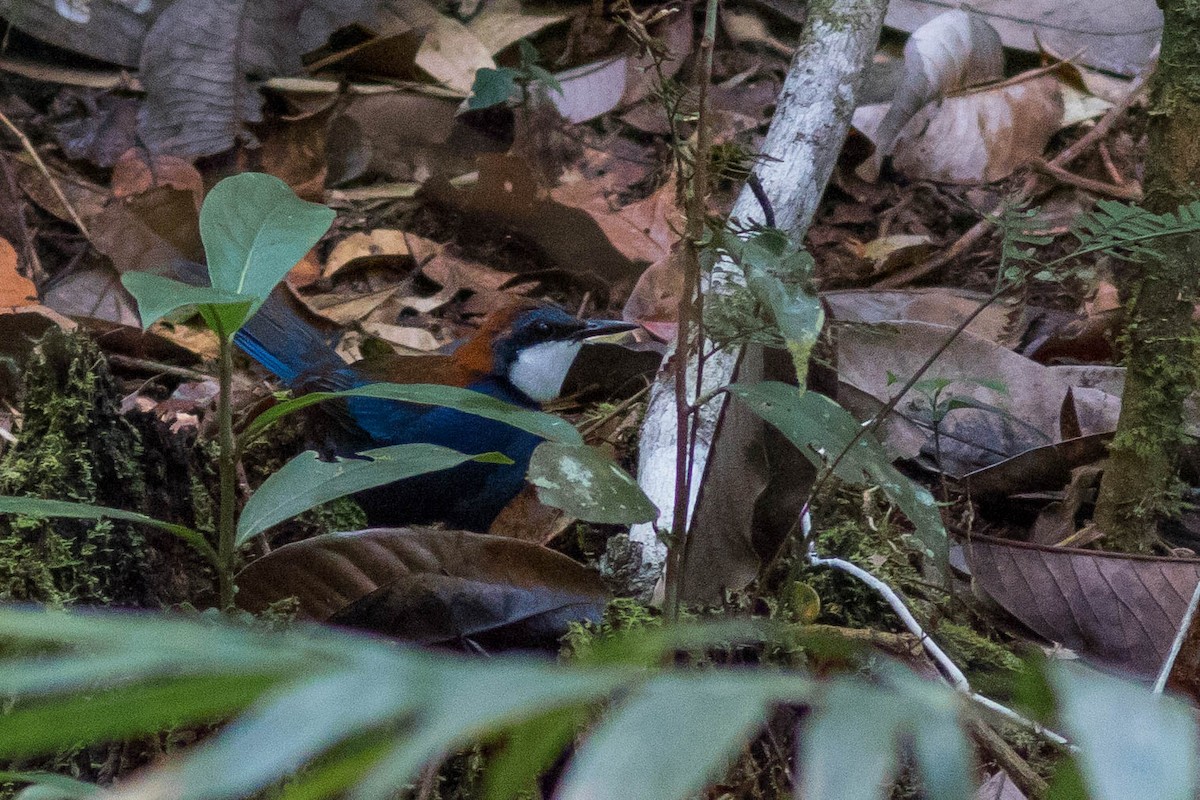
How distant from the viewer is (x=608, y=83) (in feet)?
17.9

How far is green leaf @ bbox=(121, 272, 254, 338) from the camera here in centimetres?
162

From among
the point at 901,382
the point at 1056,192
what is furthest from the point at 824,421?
the point at 1056,192

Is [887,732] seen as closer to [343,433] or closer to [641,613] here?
[641,613]

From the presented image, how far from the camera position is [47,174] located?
477 cm

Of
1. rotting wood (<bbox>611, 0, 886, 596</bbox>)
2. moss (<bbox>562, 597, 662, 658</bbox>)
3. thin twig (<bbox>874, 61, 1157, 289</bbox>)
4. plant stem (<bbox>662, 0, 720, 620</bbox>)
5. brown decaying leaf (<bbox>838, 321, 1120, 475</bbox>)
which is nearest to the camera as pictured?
plant stem (<bbox>662, 0, 720, 620</bbox>)

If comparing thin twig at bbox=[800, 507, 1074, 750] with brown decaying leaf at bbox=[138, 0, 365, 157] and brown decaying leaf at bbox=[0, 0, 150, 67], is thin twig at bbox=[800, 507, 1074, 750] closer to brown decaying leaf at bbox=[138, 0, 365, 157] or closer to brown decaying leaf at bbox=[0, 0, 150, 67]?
brown decaying leaf at bbox=[138, 0, 365, 157]

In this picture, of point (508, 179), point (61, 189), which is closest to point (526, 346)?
point (508, 179)

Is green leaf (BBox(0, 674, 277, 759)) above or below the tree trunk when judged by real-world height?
above

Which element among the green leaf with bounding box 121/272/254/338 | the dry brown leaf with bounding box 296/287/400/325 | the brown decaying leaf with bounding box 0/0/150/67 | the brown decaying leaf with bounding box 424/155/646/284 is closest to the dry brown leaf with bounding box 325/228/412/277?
the dry brown leaf with bounding box 296/287/400/325

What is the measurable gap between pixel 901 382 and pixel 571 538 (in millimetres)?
986

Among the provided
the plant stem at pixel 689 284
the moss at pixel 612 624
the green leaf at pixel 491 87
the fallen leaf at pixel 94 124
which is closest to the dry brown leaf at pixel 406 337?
the green leaf at pixel 491 87

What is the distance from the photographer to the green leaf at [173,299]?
1618mm

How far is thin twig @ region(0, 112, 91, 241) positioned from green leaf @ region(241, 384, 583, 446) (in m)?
2.93

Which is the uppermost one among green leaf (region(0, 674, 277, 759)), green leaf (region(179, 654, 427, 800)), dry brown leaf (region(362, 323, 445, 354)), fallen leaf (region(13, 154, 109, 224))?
green leaf (region(179, 654, 427, 800))
